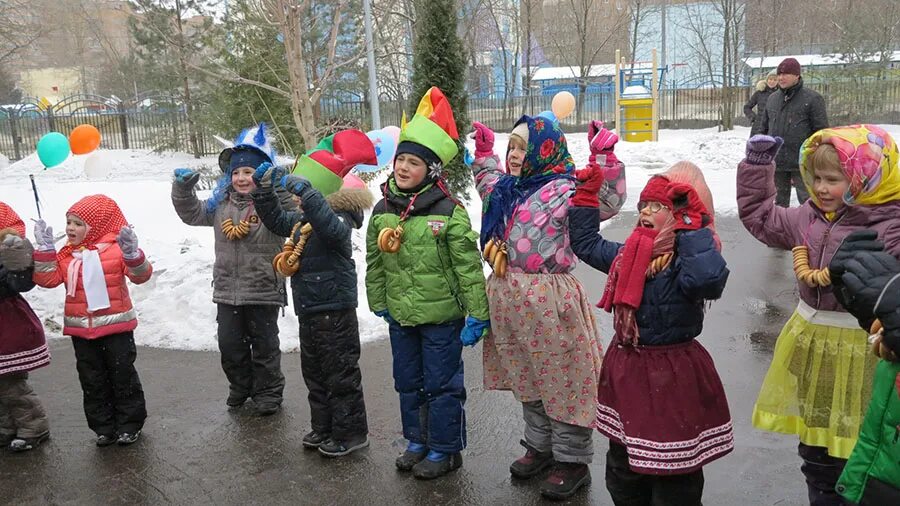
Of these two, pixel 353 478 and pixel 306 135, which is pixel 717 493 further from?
pixel 306 135

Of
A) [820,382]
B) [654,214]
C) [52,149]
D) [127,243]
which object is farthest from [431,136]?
[52,149]

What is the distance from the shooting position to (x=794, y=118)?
849 centimetres

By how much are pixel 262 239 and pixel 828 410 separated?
3.43m

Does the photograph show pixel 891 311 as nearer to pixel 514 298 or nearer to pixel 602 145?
pixel 602 145

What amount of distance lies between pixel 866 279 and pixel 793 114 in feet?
23.3

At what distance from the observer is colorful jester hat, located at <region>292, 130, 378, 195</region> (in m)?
4.24

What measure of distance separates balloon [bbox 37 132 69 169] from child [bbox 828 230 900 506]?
16.8 ft

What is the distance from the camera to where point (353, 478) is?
424cm

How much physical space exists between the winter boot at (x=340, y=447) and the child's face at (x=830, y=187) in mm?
2808

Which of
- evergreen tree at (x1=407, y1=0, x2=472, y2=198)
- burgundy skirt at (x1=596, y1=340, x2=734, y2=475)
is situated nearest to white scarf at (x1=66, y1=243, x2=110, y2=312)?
burgundy skirt at (x1=596, y1=340, x2=734, y2=475)

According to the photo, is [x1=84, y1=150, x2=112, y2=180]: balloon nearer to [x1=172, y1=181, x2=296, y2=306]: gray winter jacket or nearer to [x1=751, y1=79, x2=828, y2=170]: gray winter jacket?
[x1=172, y1=181, x2=296, y2=306]: gray winter jacket

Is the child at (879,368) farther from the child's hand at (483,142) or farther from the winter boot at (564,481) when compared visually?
the child's hand at (483,142)

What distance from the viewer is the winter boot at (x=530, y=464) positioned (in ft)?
13.4

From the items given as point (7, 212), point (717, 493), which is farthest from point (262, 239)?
point (717, 493)
